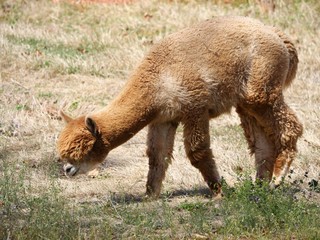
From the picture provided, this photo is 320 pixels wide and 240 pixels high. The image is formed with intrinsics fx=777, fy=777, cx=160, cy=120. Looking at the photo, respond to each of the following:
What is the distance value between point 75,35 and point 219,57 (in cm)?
849

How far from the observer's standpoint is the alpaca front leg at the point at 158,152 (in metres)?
9.12

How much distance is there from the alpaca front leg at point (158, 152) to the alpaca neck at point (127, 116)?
0.43 metres

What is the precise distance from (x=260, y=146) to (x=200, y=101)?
1240mm

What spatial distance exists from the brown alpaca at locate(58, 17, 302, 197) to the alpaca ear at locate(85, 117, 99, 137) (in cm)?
1

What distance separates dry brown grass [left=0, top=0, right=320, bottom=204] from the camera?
10.1m

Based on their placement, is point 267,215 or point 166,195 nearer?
point 267,215

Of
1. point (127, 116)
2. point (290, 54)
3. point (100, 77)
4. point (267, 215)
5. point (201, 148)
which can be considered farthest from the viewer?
point (100, 77)

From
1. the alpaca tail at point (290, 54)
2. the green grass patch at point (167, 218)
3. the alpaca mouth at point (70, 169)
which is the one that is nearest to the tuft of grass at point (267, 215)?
the green grass patch at point (167, 218)

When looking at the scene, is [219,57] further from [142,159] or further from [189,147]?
[142,159]

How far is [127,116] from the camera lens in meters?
8.63

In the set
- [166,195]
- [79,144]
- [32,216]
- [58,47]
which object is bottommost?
[58,47]

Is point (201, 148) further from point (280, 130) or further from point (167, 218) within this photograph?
point (167, 218)

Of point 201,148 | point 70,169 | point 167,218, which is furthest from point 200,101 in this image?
point 167,218

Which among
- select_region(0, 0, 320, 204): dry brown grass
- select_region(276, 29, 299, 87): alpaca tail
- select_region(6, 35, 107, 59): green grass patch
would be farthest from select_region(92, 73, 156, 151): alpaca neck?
select_region(6, 35, 107, 59): green grass patch
